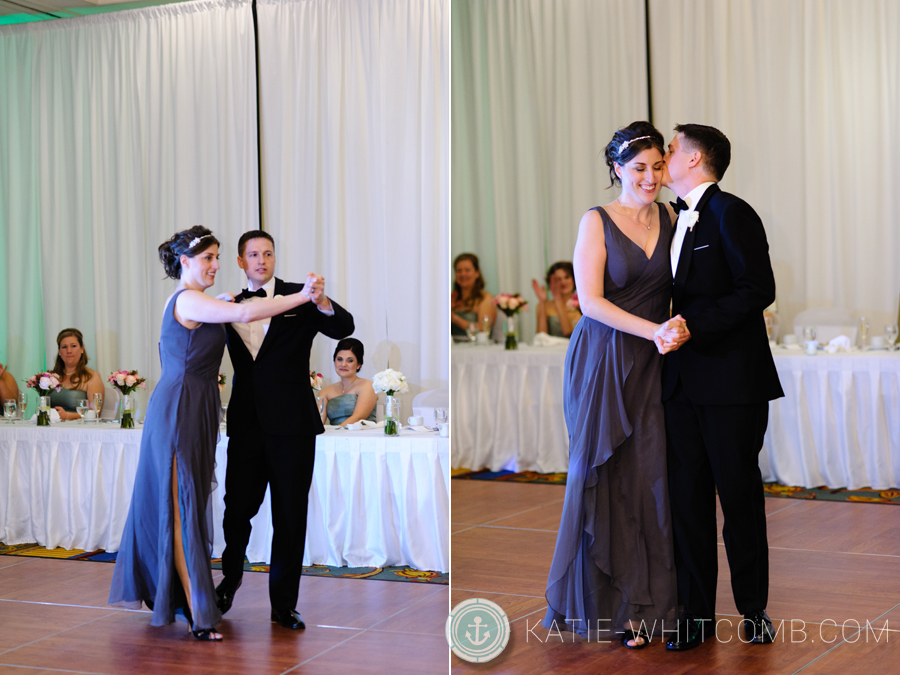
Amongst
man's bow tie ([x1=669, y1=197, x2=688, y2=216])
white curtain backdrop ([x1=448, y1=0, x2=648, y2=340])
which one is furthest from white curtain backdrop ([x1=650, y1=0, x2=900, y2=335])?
man's bow tie ([x1=669, y1=197, x2=688, y2=216])

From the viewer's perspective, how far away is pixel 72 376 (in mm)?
3051

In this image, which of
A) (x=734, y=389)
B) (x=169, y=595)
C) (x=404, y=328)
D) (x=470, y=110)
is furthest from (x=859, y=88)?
(x=169, y=595)

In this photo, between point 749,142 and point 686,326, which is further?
point 749,142

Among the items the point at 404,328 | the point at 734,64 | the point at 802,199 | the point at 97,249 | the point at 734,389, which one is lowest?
the point at 734,389

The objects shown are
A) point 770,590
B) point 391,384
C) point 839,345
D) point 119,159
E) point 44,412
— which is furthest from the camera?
point 839,345

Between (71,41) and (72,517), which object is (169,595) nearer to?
(72,517)

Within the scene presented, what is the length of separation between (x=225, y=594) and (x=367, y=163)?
4.56 feet

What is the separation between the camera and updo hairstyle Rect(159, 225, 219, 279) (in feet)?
9.29

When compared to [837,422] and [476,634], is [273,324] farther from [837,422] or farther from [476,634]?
[837,422]

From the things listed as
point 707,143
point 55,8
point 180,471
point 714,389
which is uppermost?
point 55,8

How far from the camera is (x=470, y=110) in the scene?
7.00 meters

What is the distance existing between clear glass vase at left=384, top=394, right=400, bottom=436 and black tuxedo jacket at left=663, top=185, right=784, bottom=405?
2.79 feet

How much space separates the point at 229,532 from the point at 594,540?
1.13m

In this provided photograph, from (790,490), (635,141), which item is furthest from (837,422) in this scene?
(635,141)
